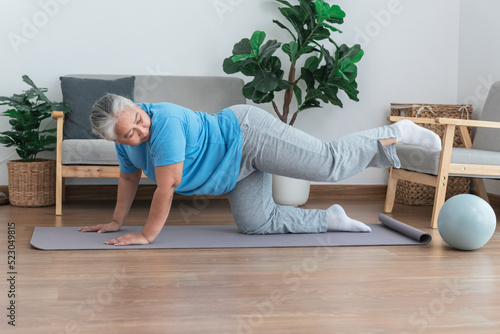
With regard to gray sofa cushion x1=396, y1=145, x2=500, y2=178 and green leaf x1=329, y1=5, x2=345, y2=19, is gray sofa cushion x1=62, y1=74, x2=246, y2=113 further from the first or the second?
gray sofa cushion x1=396, y1=145, x2=500, y2=178

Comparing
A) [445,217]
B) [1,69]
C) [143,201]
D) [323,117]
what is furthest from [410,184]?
[1,69]

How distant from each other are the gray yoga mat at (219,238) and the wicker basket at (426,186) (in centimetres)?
129

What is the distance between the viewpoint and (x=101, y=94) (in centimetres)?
365

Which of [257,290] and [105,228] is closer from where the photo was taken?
[257,290]

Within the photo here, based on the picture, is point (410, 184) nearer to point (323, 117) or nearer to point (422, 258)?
point (323, 117)

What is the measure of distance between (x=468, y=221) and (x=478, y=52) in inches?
92.4

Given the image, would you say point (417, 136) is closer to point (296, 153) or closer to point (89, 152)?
point (296, 153)

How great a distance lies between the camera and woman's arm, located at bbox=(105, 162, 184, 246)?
7.14ft

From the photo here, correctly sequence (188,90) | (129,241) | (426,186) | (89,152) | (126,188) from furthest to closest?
(426,186), (188,90), (89,152), (126,188), (129,241)

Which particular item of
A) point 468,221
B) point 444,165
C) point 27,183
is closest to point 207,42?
point 27,183

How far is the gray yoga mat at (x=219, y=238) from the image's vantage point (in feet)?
7.84

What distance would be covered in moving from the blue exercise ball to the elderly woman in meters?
0.32

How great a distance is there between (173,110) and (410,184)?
92.7 inches

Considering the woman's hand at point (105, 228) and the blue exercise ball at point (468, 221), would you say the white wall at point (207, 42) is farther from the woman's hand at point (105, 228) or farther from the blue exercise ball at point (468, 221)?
the blue exercise ball at point (468, 221)
